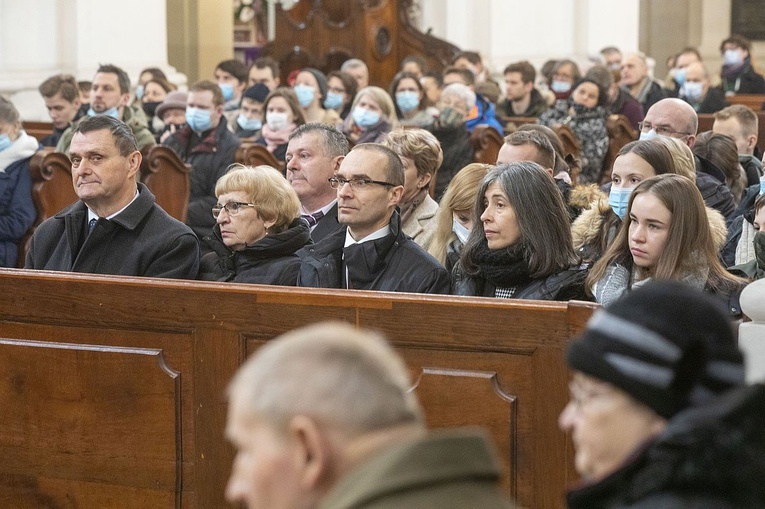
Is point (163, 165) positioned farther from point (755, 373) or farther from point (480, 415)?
point (755, 373)

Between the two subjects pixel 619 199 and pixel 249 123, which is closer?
pixel 619 199

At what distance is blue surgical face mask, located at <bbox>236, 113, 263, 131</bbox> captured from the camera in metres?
11.1

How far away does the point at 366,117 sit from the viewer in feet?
31.9

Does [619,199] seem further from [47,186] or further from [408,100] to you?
[408,100]

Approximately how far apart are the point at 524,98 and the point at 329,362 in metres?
11.2

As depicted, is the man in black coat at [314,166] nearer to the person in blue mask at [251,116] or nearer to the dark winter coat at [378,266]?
the dark winter coat at [378,266]

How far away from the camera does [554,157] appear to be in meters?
6.32

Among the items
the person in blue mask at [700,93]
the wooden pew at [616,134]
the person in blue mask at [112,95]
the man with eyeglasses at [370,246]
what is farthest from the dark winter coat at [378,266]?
the person in blue mask at [700,93]

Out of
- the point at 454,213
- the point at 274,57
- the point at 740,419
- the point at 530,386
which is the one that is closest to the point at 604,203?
the point at 454,213

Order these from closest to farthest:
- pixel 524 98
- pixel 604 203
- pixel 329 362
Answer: pixel 329 362
pixel 604 203
pixel 524 98

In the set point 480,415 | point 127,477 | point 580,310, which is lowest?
point 127,477

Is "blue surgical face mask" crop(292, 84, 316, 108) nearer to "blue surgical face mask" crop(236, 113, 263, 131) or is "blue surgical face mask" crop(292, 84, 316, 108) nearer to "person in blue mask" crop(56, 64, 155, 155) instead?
"blue surgical face mask" crop(236, 113, 263, 131)

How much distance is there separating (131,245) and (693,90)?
8.86 meters

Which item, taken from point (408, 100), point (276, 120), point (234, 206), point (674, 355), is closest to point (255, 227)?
point (234, 206)
